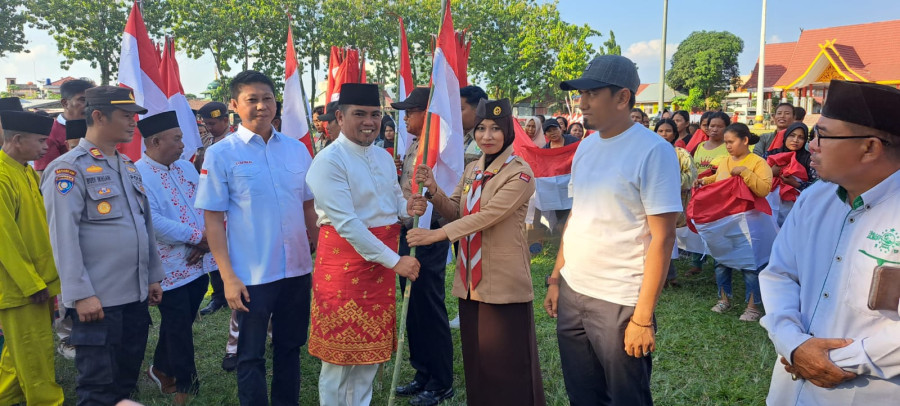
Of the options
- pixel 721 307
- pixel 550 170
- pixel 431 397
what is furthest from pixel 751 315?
pixel 431 397

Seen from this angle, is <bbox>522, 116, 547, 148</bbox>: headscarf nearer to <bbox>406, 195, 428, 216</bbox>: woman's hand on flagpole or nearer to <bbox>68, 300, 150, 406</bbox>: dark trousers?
<bbox>406, 195, 428, 216</bbox>: woman's hand on flagpole

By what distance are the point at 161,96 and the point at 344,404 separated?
3.74m

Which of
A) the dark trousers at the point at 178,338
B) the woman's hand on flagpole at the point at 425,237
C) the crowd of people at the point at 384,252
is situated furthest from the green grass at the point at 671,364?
the woman's hand on flagpole at the point at 425,237

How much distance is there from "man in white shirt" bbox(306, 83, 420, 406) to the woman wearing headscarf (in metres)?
0.23

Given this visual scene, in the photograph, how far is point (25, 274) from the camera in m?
3.14

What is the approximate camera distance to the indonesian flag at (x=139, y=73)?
192 inches

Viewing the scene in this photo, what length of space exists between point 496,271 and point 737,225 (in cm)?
366

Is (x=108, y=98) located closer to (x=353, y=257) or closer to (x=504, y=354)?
(x=353, y=257)

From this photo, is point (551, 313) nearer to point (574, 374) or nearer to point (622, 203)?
point (574, 374)

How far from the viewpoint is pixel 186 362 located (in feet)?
12.8

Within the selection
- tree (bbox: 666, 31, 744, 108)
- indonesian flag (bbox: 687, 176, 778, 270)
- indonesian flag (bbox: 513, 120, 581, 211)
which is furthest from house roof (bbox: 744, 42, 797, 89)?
indonesian flag (bbox: 687, 176, 778, 270)

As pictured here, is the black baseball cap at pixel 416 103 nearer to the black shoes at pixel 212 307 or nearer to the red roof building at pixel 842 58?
the black shoes at pixel 212 307

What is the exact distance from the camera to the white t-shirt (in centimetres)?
230

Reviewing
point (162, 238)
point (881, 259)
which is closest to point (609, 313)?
point (881, 259)
